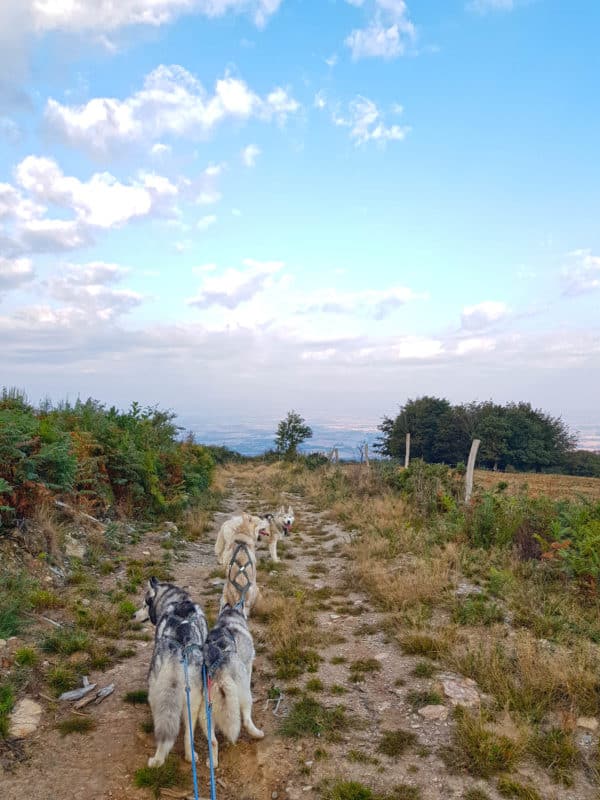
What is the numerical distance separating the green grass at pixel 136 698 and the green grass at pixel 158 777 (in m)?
1.01

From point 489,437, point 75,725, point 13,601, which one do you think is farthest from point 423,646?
point 489,437

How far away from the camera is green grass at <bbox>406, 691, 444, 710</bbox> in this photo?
4.76m

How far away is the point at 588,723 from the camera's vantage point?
4.33 meters

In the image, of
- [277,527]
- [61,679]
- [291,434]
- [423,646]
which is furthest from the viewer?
[291,434]

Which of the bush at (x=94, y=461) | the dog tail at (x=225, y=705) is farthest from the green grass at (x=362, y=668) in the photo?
the bush at (x=94, y=461)

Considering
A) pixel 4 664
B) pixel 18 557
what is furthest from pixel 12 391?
pixel 4 664

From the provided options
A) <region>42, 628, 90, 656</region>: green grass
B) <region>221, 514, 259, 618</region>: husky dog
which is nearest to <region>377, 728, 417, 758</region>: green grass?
<region>221, 514, 259, 618</region>: husky dog

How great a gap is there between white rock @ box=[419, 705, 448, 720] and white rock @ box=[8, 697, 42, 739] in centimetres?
360

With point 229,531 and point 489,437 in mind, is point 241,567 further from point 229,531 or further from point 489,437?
point 489,437

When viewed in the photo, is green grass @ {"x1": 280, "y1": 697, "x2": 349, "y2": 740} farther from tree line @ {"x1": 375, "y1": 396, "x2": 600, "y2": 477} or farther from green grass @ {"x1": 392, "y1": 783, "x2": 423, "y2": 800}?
tree line @ {"x1": 375, "y1": 396, "x2": 600, "y2": 477}

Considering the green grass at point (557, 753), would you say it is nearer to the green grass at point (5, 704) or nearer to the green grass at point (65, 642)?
→ the green grass at point (5, 704)

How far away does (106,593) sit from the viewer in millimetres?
7414

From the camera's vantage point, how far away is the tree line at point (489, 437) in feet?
143

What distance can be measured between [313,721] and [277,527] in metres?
6.24
